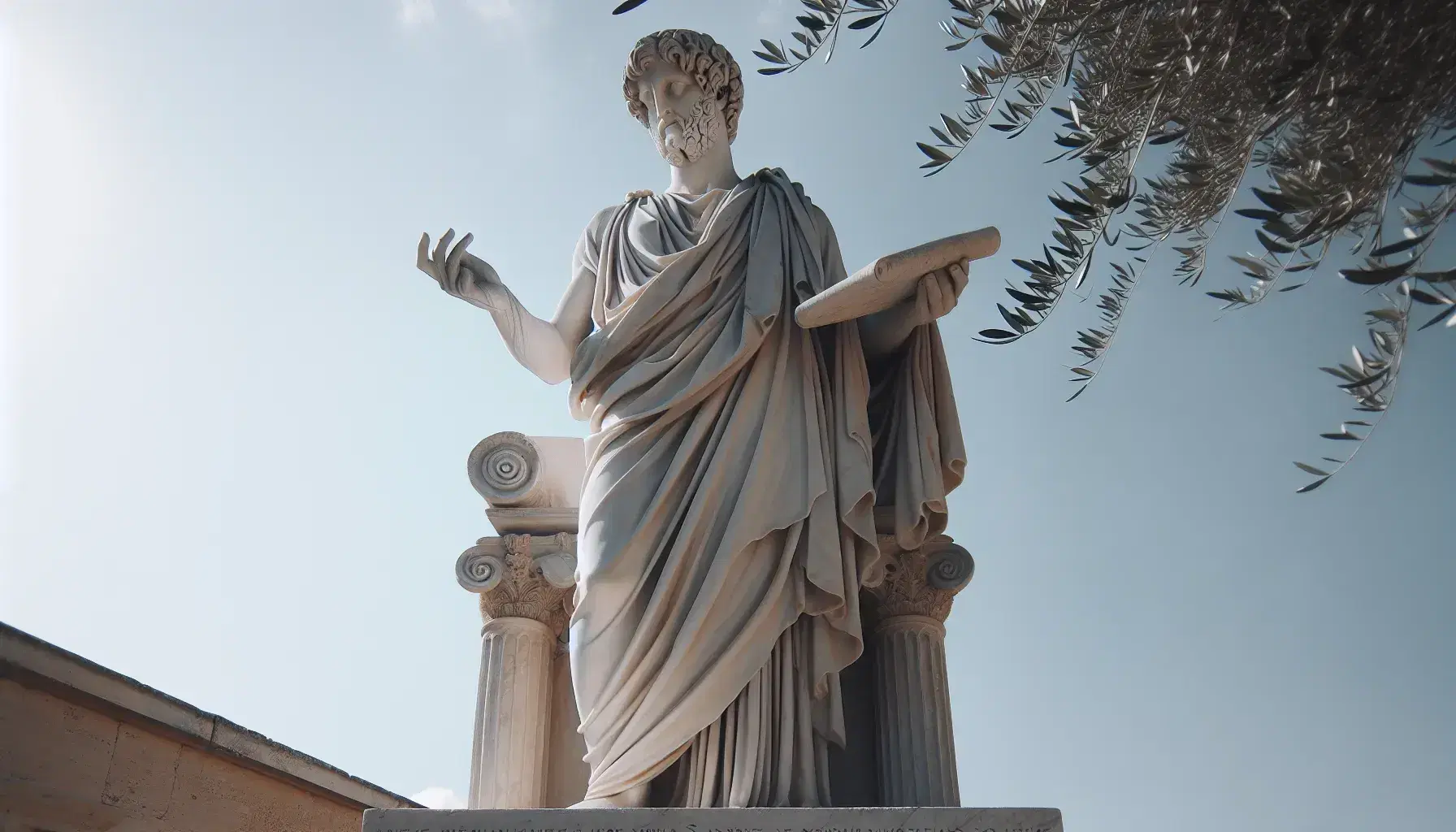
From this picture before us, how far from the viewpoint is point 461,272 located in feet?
15.0

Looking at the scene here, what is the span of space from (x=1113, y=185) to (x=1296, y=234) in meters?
0.75

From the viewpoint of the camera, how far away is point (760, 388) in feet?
14.1

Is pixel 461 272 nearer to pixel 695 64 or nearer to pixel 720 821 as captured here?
pixel 695 64

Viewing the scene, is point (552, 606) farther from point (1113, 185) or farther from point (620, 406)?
point (1113, 185)

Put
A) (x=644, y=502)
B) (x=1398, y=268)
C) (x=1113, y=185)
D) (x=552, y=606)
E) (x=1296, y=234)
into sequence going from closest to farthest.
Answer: (x=1398, y=268)
(x=1296, y=234)
(x=1113, y=185)
(x=644, y=502)
(x=552, y=606)

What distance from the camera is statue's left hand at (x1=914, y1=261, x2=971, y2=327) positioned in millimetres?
4125

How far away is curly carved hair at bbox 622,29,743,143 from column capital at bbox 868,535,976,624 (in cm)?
186

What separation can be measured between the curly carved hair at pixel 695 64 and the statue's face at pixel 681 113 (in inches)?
1.2

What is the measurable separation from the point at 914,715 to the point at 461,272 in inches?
90.3

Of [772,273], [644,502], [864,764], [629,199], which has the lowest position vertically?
[864,764]

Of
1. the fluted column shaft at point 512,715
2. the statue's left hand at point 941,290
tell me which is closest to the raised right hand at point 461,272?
the fluted column shaft at point 512,715

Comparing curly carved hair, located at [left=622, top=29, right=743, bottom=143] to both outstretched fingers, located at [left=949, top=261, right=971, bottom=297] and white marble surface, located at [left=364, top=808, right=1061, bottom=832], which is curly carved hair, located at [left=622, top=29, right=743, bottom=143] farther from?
white marble surface, located at [left=364, top=808, right=1061, bottom=832]

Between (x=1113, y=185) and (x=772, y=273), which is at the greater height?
(x=772, y=273)

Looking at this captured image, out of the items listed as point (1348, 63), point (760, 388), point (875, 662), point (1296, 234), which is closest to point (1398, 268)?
point (1296, 234)
